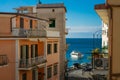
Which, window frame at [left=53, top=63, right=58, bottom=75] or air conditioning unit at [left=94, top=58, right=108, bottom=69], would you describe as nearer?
air conditioning unit at [left=94, top=58, right=108, bottom=69]

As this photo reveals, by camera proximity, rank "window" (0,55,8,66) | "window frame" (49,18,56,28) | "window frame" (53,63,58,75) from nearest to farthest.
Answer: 1. "window" (0,55,8,66)
2. "window frame" (53,63,58,75)
3. "window frame" (49,18,56,28)

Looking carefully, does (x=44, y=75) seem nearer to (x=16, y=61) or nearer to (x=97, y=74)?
(x=16, y=61)

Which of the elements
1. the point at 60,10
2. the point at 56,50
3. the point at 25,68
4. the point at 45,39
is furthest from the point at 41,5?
the point at 25,68

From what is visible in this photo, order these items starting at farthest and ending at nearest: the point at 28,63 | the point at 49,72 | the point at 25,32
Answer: the point at 49,72, the point at 28,63, the point at 25,32

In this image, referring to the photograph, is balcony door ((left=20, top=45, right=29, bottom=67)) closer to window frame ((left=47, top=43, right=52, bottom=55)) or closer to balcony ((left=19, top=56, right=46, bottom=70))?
balcony ((left=19, top=56, right=46, bottom=70))

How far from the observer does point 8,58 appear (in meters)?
33.1

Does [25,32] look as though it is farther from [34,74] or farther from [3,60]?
[34,74]

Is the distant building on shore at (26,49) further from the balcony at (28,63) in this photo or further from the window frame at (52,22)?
the window frame at (52,22)

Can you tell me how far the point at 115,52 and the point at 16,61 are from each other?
26.6 metres

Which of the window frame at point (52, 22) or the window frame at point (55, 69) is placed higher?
the window frame at point (52, 22)

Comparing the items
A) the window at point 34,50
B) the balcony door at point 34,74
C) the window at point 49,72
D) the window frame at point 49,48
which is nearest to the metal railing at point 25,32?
the window at point 34,50

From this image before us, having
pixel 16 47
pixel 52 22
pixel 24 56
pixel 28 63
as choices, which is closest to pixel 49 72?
pixel 24 56

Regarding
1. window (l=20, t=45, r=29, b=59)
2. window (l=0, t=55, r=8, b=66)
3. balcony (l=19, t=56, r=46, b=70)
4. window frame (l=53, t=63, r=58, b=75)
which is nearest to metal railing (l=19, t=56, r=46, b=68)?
balcony (l=19, t=56, r=46, b=70)

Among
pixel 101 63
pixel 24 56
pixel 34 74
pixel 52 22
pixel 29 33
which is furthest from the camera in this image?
pixel 52 22
